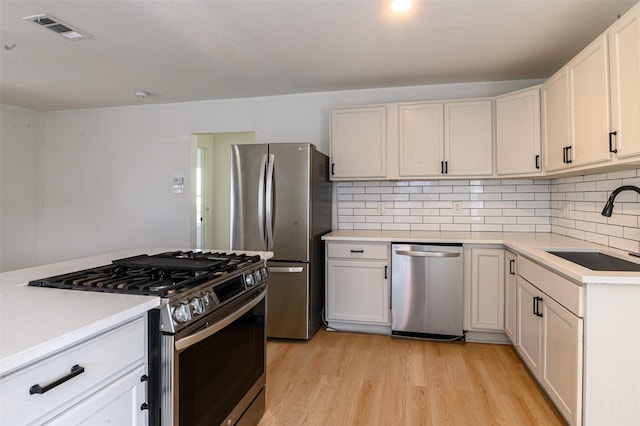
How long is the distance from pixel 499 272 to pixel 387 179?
1279 millimetres

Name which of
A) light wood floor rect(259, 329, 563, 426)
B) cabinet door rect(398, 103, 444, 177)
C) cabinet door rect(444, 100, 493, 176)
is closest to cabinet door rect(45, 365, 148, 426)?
light wood floor rect(259, 329, 563, 426)

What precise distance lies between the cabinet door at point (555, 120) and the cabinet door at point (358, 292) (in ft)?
5.09

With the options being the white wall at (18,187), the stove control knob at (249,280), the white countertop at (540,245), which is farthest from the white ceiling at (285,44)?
the stove control knob at (249,280)

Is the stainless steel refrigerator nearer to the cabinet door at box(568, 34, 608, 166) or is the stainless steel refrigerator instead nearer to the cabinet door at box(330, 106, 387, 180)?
the cabinet door at box(330, 106, 387, 180)

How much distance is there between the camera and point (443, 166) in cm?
333

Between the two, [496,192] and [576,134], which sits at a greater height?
[576,134]

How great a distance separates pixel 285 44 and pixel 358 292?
7.08 feet

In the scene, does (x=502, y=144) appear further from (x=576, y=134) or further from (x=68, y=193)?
(x=68, y=193)

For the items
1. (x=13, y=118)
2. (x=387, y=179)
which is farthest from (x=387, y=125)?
(x=13, y=118)

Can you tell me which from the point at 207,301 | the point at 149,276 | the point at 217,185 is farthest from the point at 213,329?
A: the point at 217,185

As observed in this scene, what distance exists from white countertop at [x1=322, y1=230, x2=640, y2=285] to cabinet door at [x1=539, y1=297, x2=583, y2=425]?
22 cm

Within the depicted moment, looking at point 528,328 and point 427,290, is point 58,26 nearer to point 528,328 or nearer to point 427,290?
point 427,290

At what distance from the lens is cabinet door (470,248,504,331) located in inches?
117

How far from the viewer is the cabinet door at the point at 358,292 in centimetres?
320
